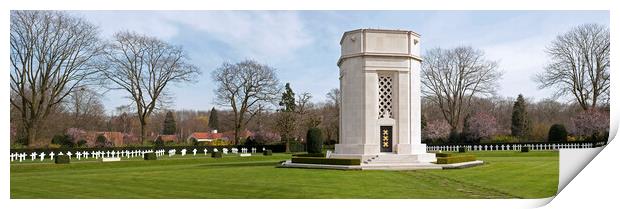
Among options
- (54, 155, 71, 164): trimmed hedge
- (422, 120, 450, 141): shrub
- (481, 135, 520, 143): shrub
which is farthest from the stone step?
(481, 135, 520, 143): shrub

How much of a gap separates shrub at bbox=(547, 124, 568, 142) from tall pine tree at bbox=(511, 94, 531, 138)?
5.09m

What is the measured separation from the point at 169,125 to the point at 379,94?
42.9 meters

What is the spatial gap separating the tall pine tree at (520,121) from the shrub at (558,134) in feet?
16.7

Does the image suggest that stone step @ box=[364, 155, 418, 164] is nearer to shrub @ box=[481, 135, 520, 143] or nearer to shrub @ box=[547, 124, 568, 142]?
shrub @ box=[547, 124, 568, 142]

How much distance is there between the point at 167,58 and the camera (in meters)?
45.9

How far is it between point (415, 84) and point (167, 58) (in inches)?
1011

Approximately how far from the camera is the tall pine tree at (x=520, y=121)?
171ft

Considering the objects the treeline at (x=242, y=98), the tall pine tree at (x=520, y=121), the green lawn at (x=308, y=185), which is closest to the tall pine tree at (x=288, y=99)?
the treeline at (x=242, y=98)

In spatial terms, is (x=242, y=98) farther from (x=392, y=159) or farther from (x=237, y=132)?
(x=392, y=159)

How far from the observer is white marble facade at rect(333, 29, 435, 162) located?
2711cm

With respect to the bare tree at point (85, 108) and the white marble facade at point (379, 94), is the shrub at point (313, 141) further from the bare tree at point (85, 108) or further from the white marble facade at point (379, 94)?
the bare tree at point (85, 108)

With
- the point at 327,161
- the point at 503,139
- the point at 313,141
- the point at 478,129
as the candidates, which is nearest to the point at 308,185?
the point at 327,161
